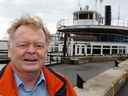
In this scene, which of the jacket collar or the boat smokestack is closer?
the jacket collar

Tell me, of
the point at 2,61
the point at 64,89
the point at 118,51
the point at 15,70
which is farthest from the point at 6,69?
the point at 118,51

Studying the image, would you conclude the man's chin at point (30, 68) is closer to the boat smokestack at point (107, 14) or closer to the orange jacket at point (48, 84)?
the orange jacket at point (48, 84)

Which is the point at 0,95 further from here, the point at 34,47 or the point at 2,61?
the point at 2,61

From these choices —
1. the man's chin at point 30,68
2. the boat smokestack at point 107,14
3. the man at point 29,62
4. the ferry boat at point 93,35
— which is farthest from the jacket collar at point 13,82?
the boat smokestack at point 107,14

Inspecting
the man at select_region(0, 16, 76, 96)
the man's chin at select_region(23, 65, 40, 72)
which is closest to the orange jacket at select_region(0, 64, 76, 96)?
the man at select_region(0, 16, 76, 96)

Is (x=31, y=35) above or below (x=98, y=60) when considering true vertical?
above

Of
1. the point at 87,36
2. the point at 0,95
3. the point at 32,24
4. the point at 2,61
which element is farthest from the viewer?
the point at 87,36

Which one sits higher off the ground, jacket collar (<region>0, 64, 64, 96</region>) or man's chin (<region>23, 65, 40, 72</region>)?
man's chin (<region>23, 65, 40, 72</region>)

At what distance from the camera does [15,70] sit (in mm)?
2297

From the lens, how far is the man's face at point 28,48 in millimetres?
2213

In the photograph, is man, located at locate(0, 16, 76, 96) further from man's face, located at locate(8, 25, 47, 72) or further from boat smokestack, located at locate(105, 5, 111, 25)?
boat smokestack, located at locate(105, 5, 111, 25)

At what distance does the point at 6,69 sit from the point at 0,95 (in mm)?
265

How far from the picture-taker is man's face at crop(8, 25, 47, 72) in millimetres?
2213

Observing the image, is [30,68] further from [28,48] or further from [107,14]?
[107,14]
